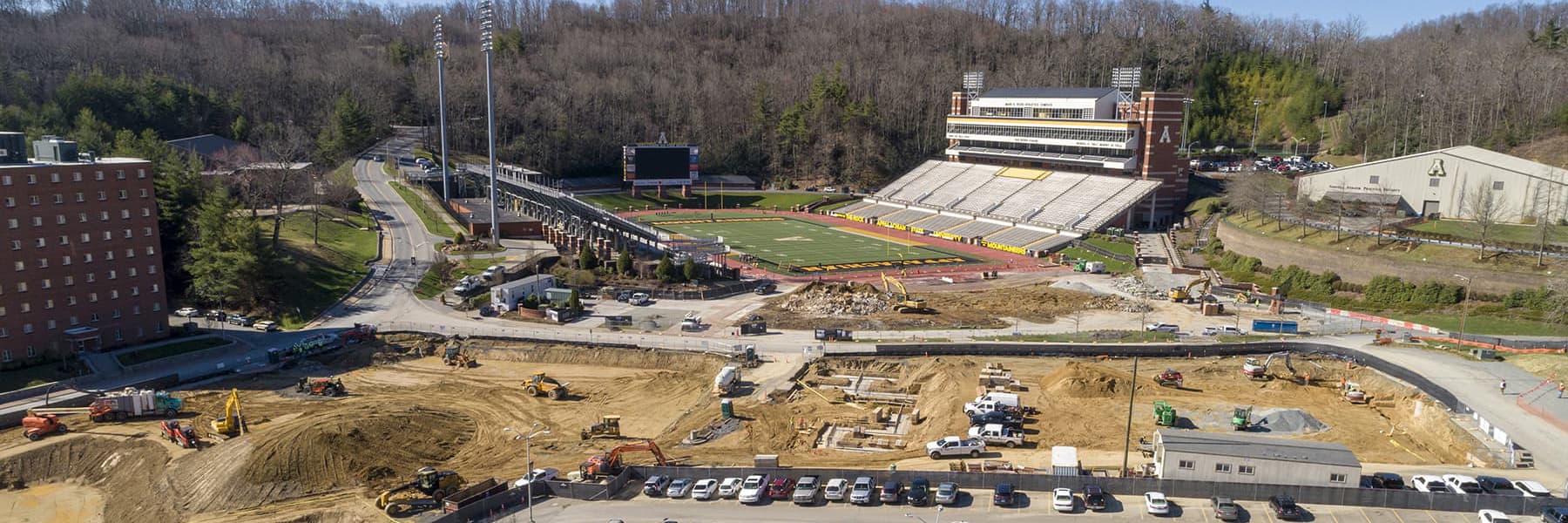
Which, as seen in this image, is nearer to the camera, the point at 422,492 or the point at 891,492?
the point at 891,492

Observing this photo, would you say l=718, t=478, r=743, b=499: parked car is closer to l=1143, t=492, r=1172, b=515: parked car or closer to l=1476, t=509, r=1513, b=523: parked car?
l=1143, t=492, r=1172, b=515: parked car

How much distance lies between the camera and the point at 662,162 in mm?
118750

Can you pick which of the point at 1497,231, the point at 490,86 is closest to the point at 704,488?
the point at 490,86

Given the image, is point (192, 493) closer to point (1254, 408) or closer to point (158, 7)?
point (1254, 408)

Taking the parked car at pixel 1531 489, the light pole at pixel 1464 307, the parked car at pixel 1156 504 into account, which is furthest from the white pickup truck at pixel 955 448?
the light pole at pixel 1464 307

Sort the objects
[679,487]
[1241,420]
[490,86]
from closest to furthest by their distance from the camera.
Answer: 1. [679,487]
2. [1241,420]
3. [490,86]

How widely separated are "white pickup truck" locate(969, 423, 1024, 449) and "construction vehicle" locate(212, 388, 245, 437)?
32.2 meters

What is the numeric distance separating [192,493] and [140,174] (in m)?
27.2

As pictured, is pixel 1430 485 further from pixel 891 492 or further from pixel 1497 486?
pixel 891 492

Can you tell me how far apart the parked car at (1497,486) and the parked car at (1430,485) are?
1156mm

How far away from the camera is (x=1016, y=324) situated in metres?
57.1

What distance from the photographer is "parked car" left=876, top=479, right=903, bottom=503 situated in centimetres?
2981

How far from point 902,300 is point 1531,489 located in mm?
37080

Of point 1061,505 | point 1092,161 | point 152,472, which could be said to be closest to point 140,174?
point 152,472
